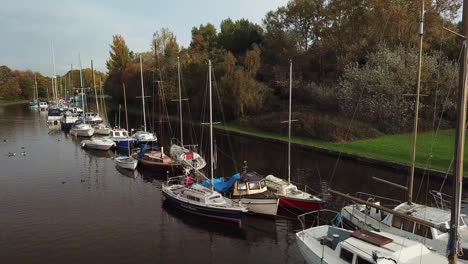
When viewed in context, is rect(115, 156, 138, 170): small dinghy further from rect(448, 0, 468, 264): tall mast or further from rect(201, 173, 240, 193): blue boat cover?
rect(448, 0, 468, 264): tall mast

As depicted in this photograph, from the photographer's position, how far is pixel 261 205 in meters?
28.6

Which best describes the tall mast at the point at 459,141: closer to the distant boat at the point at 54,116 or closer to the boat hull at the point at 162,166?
the boat hull at the point at 162,166

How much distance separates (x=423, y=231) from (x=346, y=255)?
6152 mm

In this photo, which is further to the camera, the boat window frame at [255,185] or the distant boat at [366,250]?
the boat window frame at [255,185]

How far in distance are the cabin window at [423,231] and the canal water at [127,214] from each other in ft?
22.5

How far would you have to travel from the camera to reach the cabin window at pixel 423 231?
20.3 meters

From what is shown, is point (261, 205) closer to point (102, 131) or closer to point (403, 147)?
point (403, 147)

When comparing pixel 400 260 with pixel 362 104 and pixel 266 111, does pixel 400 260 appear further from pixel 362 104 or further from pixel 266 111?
pixel 266 111

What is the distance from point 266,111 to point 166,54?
3775 cm

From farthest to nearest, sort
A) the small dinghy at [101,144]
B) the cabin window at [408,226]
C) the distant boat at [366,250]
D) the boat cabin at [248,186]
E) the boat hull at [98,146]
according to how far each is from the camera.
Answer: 1. the boat hull at [98,146]
2. the small dinghy at [101,144]
3. the boat cabin at [248,186]
4. the cabin window at [408,226]
5. the distant boat at [366,250]

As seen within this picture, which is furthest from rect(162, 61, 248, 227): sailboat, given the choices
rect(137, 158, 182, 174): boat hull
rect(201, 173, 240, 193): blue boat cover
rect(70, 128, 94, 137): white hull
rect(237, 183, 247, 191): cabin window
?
rect(70, 128, 94, 137): white hull

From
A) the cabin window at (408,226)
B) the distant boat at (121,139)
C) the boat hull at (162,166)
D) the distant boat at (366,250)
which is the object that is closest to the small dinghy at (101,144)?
the distant boat at (121,139)

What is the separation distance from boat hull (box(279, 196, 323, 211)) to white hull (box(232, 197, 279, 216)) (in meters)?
1.00

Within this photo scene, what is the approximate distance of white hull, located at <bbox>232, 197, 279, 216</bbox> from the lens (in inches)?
1114
